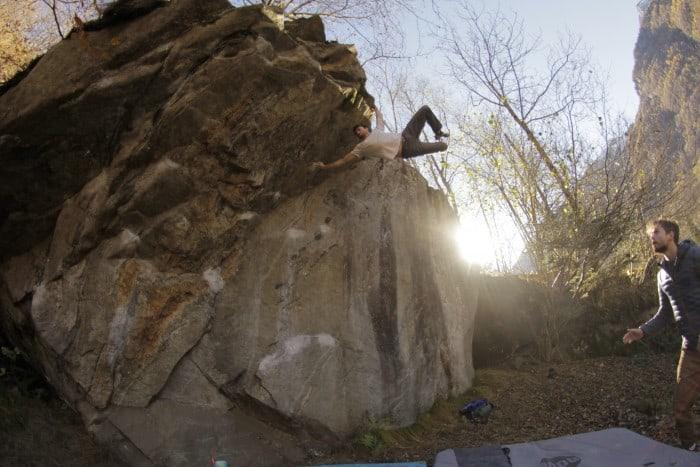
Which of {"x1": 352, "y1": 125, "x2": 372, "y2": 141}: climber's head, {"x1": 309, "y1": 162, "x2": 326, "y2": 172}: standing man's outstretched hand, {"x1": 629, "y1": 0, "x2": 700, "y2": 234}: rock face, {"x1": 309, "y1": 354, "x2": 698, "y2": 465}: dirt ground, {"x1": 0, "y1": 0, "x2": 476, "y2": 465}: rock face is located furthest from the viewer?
{"x1": 629, "y1": 0, "x2": 700, "y2": 234}: rock face

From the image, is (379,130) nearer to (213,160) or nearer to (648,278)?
(213,160)

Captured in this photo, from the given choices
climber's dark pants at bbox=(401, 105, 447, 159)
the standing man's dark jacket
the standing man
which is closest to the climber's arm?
climber's dark pants at bbox=(401, 105, 447, 159)

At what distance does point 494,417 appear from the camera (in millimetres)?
6297

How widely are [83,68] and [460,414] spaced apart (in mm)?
5687

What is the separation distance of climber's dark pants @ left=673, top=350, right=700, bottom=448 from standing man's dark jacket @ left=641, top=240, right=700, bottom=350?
121 mm

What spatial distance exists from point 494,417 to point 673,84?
143ft

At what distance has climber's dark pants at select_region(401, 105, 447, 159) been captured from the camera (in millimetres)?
6836

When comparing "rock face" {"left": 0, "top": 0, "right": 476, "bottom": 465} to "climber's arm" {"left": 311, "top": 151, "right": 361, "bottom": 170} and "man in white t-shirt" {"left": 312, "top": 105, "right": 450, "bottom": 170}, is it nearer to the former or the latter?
"climber's arm" {"left": 311, "top": 151, "right": 361, "bottom": 170}

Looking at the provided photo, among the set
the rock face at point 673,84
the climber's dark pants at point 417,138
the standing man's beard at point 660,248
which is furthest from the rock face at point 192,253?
the rock face at point 673,84

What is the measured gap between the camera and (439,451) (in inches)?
205

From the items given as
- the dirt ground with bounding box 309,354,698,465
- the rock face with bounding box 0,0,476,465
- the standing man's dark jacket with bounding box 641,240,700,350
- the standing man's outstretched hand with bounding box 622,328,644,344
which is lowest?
the dirt ground with bounding box 309,354,698,465

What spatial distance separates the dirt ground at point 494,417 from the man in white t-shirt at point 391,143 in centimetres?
308

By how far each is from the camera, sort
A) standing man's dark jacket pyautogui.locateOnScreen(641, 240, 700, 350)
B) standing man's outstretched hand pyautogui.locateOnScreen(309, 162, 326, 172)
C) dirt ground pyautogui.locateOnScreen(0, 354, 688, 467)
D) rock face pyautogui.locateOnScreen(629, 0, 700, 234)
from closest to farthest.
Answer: standing man's dark jacket pyautogui.locateOnScreen(641, 240, 700, 350) → dirt ground pyautogui.locateOnScreen(0, 354, 688, 467) → standing man's outstretched hand pyautogui.locateOnScreen(309, 162, 326, 172) → rock face pyautogui.locateOnScreen(629, 0, 700, 234)

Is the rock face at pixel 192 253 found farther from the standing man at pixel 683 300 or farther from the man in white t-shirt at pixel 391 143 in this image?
the standing man at pixel 683 300
